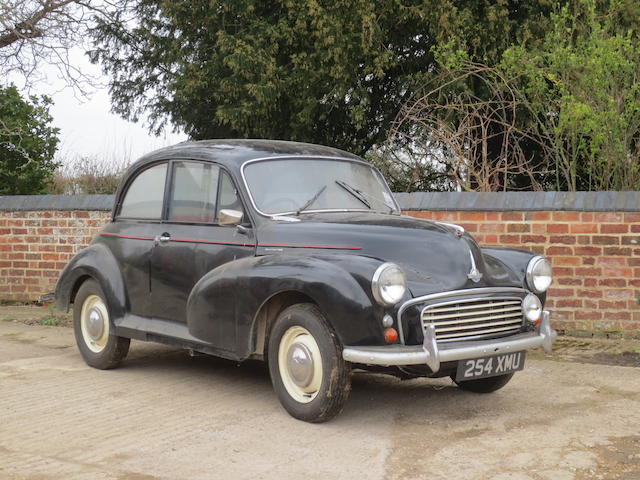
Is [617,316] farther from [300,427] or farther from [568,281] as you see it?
[300,427]

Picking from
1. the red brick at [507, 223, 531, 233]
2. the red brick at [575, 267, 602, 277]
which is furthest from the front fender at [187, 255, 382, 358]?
the red brick at [575, 267, 602, 277]

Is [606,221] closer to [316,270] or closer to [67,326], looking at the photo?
[316,270]

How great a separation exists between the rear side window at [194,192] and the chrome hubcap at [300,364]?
1448 millimetres

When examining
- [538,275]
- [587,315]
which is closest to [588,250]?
[587,315]

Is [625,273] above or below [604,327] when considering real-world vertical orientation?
above

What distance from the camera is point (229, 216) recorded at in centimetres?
586

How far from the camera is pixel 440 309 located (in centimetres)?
502

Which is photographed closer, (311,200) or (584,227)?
(311,200)

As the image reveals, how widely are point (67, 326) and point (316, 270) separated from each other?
5.47 m

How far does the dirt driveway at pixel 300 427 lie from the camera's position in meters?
4.39

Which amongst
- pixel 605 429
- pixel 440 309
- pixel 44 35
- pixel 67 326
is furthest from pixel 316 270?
pixel 44 35

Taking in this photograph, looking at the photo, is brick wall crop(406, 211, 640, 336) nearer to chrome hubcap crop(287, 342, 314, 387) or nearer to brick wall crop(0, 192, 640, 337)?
brick wall crop(0, 192, 640, 337)

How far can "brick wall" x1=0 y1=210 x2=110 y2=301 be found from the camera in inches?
437

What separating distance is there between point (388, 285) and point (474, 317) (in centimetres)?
67
